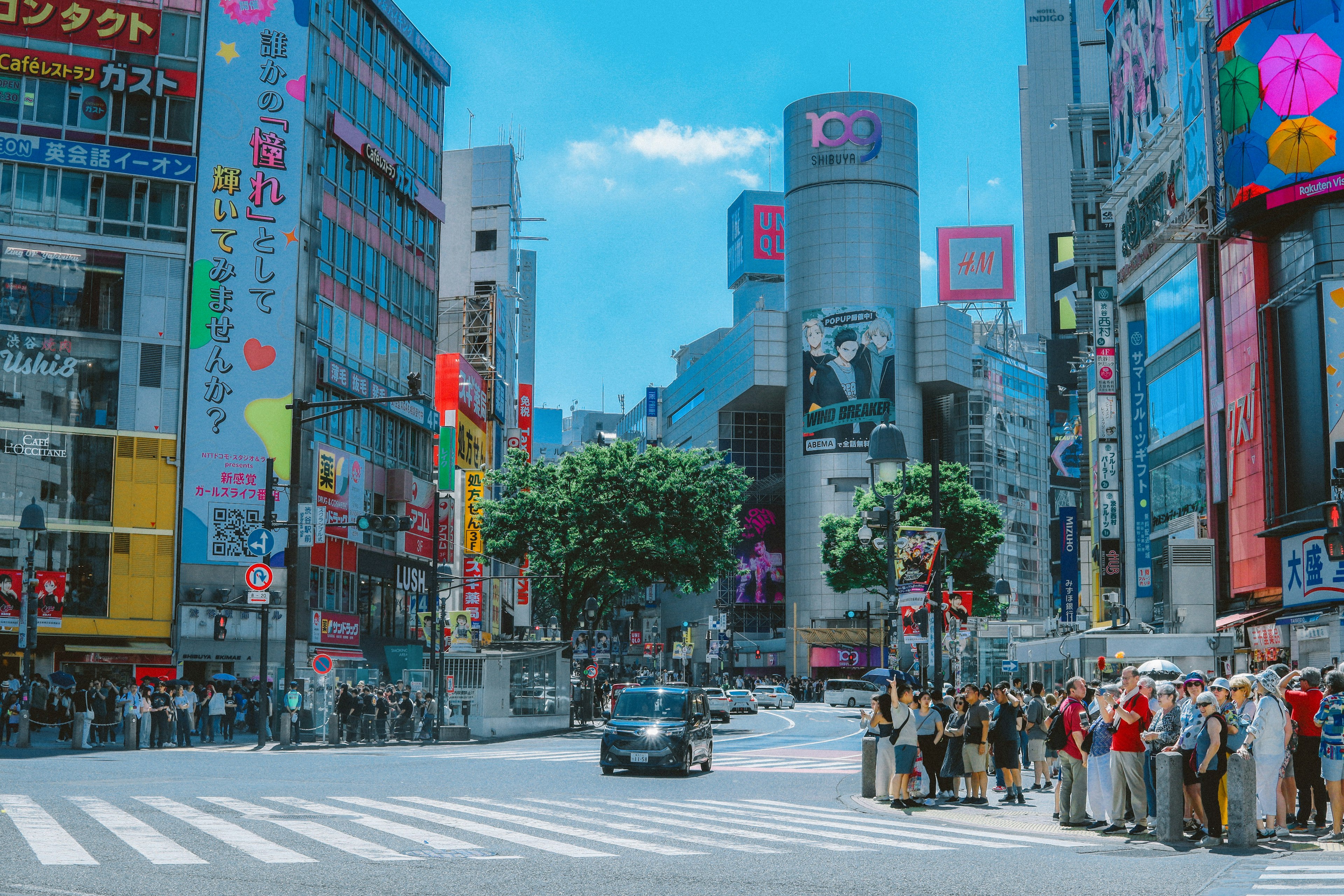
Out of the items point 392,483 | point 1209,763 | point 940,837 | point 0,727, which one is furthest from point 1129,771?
point 392,483

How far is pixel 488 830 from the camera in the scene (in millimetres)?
15375

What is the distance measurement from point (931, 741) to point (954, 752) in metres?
0.40

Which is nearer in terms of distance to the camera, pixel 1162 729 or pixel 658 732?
pixel 1162 729

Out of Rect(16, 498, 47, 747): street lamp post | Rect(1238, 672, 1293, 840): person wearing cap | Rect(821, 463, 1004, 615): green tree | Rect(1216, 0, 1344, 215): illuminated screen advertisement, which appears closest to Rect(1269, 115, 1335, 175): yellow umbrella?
Rect(1216, 0, 1344, 215): illuminated screen advertisement

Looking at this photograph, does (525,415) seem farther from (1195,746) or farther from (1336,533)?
(1195,746)

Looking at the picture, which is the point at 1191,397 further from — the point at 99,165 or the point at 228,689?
the point at 99,165

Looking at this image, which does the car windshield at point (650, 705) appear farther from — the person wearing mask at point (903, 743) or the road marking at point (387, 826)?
the road marking at point (387, 826)

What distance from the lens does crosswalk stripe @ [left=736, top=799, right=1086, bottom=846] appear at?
15.6m

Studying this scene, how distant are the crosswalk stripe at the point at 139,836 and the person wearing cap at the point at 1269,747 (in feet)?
35.1

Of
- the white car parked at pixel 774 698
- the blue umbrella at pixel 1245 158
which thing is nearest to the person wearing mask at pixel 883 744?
the blue umbrella at pixel 1245 158

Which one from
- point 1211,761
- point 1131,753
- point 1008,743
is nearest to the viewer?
point 1211,761

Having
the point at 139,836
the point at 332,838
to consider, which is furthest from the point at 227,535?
the point at 332,838

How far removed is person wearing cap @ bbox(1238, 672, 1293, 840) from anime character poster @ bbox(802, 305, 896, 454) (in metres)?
98.5

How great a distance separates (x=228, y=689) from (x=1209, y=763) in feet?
112
